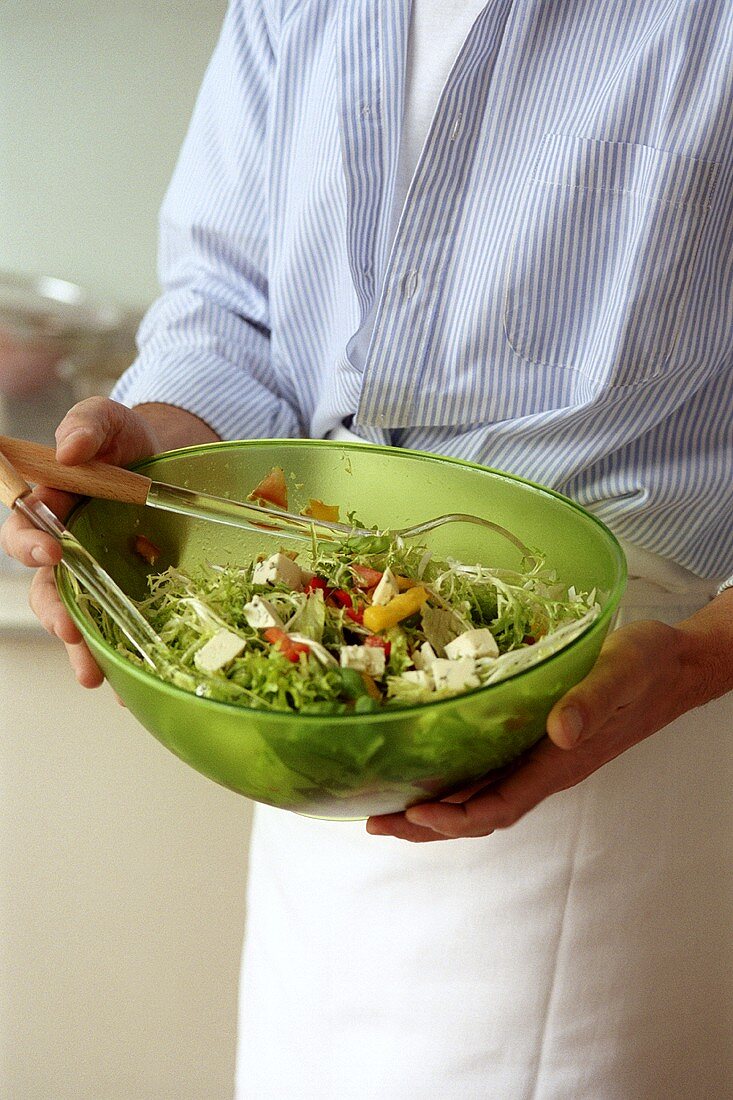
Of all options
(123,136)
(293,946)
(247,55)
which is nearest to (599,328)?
(247,55)

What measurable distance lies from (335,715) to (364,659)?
84 millimetres

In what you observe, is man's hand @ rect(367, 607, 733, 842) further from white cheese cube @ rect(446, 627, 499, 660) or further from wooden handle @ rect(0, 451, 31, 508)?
wooden handle @ rect(0, 451, 31, 508)

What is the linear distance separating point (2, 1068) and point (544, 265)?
1354 millimetres

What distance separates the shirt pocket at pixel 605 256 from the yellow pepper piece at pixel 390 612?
0.26 m

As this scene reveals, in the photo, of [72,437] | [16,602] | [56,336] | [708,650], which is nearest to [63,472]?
[72,437]

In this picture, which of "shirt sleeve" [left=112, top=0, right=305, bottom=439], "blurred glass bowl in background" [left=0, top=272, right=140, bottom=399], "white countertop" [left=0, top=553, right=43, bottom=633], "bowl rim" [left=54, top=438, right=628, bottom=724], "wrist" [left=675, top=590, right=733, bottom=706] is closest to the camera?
"bowl rim" [left=54, top=438, right=628, bottom=724]

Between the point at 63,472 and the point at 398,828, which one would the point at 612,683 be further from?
the point at 63,472

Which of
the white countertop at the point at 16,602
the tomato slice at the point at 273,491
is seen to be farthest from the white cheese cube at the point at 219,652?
the white countertop at the point at 16,602

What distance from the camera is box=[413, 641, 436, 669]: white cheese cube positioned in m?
0.64

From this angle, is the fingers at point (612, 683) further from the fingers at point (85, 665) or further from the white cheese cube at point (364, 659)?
the fingers at point (85, 665)

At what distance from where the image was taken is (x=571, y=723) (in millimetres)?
610

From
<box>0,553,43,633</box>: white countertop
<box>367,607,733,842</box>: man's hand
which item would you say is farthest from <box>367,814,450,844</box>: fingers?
<box>0,553,43,633</box>: white countertop

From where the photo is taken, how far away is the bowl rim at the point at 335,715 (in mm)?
546

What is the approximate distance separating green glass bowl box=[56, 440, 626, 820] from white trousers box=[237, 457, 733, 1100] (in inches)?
6.0
